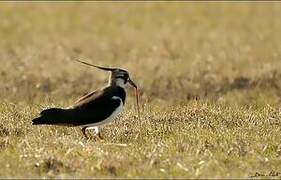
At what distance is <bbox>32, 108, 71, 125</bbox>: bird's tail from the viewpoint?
325 inches

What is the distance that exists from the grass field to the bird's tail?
0.18 metres

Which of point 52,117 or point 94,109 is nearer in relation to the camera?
point 52,117

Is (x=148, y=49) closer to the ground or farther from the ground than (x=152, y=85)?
farther from the ground

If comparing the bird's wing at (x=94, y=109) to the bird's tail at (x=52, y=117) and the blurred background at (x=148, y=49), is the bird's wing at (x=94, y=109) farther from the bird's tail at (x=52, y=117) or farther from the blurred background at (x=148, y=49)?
the blurred background at (x=148, y=49)

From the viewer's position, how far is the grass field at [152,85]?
299 inches

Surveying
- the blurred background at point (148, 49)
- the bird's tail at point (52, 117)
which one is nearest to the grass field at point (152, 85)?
the blurred background at point (148, 49)

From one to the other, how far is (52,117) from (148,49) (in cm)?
1170

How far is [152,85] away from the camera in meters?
15.4

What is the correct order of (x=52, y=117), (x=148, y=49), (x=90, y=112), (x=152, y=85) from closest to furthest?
1. (x=52, y=117)
2. (x=90, y=112)
3. (x=152, y=85)
4. (x=148, y=49)

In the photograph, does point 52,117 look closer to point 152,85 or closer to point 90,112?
point 90,112

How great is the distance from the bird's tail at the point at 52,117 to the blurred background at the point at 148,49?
3.40m

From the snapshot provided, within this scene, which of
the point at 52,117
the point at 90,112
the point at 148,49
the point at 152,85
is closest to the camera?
the point at 52,117

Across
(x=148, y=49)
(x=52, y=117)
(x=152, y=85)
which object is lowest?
(x=152, y=85)

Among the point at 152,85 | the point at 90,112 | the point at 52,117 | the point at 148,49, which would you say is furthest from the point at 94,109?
the point at 148,49
